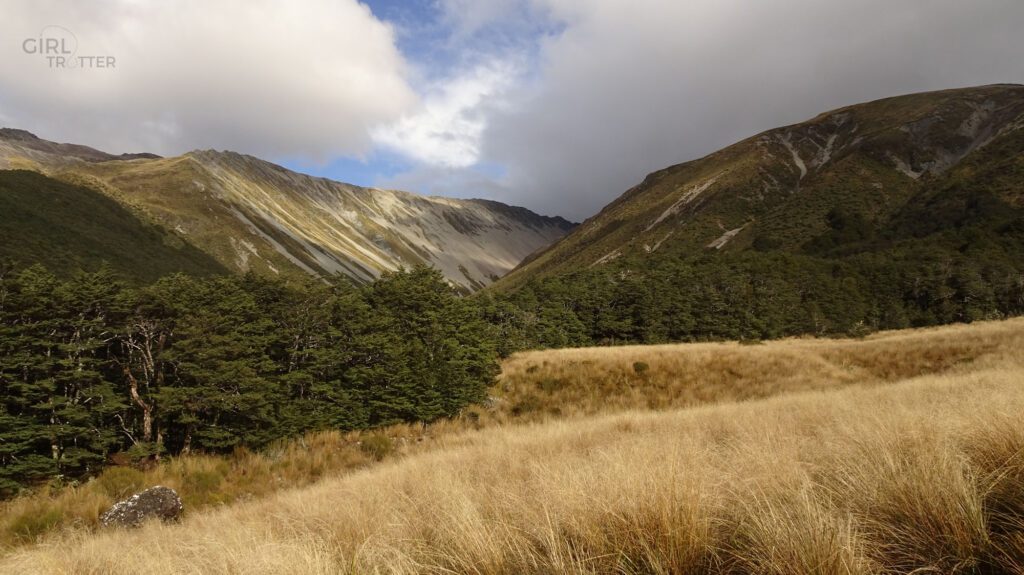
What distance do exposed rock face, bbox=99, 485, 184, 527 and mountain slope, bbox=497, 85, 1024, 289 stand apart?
77.6m

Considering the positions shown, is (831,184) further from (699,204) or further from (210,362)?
(210,362)

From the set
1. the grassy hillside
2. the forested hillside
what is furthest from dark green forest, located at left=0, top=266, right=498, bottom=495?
the grassy hillside

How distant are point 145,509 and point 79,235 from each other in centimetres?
8213

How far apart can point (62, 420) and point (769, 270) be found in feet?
261

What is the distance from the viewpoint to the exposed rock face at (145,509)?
29.6ft

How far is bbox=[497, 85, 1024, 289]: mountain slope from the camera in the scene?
95438mm

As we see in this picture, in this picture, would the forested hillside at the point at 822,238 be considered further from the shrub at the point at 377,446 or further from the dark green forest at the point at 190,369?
the shrub at the point at 377,446

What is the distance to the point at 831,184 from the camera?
117750 mm

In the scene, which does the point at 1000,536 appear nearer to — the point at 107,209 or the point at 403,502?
the point at 403,502

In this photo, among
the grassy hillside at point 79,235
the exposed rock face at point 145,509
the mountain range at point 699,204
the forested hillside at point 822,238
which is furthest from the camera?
the mountain range at point 699,204

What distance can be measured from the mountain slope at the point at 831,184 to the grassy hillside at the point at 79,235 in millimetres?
80611

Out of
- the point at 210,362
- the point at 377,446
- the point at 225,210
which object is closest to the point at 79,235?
the point at 225,210

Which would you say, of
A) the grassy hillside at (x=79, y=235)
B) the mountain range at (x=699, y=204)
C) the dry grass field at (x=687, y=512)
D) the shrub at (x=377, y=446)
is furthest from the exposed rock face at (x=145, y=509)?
the mountain range at (x=699, y=204)

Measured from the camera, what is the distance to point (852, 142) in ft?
461
